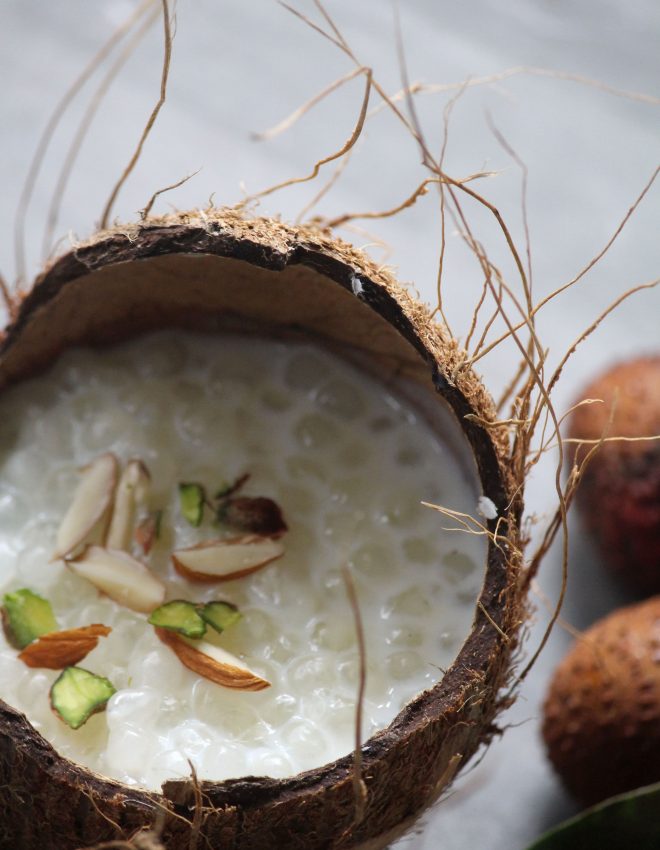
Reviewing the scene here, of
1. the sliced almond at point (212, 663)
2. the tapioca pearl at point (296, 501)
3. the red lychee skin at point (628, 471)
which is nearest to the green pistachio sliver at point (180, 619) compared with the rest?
the sliced almond at point (212, 663)

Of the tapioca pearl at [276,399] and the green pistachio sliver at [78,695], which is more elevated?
the tapioca pearl at [276,399]

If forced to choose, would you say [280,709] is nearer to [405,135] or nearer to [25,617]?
[25,617]

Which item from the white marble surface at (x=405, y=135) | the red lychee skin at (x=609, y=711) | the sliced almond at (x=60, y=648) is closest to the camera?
the sliced almond at (x=60, y=648)

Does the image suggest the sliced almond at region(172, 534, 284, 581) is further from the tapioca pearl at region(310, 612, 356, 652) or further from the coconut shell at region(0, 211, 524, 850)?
the coconut shell at region(0, 211, 524, 850)

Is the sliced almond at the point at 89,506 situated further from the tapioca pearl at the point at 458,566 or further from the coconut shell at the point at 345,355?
the tapioca pearl at the point at 458,566

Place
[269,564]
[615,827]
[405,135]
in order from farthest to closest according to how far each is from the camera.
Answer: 1. [405,135]
2. [615,827]
3. [269,564]

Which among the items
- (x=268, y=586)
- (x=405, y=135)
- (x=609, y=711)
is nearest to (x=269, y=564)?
(x=268, y=586)

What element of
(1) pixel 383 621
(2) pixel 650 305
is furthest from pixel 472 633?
(2) pixel 650 305
